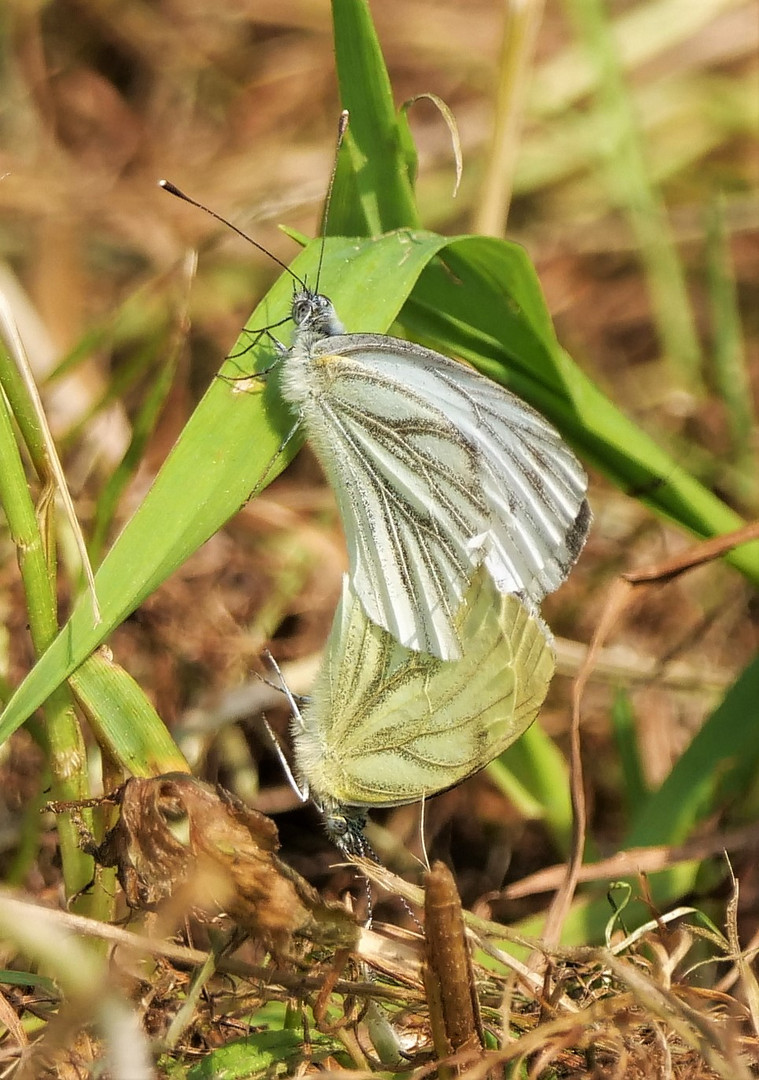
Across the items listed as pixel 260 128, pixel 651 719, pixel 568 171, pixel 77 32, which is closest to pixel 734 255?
pixel 568 171

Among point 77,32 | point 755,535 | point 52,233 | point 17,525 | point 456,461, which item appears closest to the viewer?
point 17,525

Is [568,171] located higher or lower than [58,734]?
higher

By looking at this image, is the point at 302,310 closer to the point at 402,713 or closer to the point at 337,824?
the point at 402,713

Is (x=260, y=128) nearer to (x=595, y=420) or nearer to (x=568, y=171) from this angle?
(x=568, y=171)

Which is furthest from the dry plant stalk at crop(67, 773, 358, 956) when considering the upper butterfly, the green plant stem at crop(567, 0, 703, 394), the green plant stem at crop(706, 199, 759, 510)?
the green plant stem at crop(567, 0, 703, 394)

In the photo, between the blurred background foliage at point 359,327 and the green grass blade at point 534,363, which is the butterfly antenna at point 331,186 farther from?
the blurred background foliage at point 359,327

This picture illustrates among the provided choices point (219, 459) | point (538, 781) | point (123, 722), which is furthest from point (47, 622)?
point (538, 781)

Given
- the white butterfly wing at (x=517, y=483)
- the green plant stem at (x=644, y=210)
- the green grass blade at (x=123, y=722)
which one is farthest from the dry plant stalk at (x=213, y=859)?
the green plant stem at (x=644, y=210)
